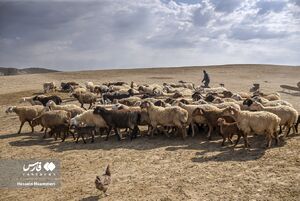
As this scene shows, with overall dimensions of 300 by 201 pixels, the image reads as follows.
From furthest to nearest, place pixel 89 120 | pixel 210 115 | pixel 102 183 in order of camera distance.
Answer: pixel 89 120 < pixel 210 115 < pixel 102 183

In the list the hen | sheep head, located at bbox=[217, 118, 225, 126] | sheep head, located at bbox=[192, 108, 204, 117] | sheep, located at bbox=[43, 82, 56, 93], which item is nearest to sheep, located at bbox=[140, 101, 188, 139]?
sheep head, located at bbox=[192, 108, 204, 117]

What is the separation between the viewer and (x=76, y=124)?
640 inches

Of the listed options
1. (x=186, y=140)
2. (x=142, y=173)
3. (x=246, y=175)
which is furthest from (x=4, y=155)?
(x=246, y=175)

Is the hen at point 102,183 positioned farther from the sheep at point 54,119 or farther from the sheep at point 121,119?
the sheep at point 54,119

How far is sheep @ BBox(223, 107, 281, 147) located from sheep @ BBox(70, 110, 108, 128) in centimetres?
609

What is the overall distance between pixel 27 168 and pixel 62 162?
3.87 feet

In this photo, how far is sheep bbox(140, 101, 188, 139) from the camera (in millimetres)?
15172

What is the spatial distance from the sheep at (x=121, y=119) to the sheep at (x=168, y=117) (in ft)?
2.24

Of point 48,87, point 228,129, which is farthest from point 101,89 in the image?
point 228,129

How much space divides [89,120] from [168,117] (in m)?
3.74

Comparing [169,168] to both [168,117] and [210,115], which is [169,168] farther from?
[210,115]

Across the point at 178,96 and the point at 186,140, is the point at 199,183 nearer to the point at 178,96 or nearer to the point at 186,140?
the point at 186,140

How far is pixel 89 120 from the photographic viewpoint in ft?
55.0

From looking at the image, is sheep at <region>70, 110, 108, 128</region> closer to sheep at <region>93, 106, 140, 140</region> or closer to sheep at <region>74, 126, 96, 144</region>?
sheep at <region>93, 106, 140, 140</region>
